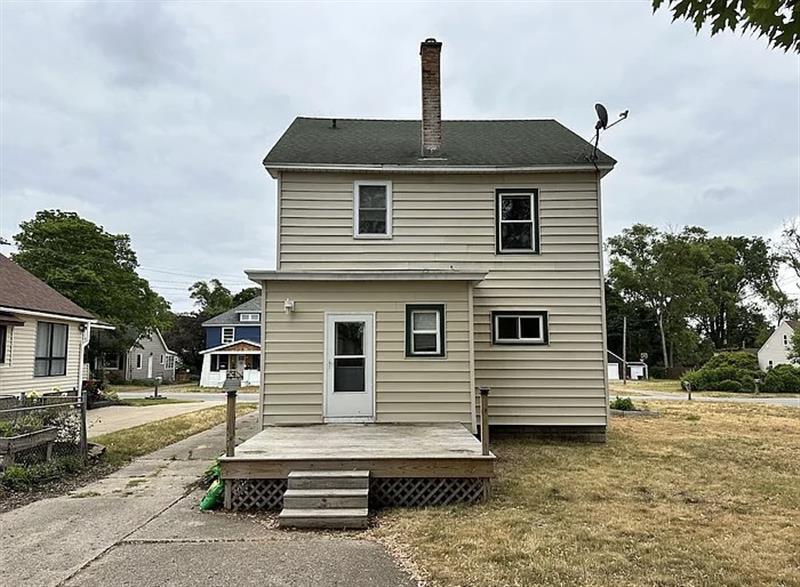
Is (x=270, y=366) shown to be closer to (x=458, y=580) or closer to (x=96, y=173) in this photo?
(x=458, y=580)

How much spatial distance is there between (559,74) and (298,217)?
7713mm

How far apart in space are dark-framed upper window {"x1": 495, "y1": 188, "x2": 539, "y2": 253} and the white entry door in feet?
10.6

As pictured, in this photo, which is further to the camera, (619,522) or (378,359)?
(378,359)

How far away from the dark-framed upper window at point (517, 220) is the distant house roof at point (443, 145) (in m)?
0.58

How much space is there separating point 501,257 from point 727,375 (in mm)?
26863

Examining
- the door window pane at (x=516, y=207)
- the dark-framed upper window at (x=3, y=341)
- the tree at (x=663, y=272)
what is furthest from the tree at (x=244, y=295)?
the door window pane at (x=516, y=207)

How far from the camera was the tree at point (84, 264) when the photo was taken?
3027 cm

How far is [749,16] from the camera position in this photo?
2.69 meters

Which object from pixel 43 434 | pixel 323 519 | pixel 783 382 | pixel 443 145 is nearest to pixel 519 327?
pixel 443 145

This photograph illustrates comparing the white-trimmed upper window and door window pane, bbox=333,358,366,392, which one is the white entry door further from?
the white-trimmed upper window

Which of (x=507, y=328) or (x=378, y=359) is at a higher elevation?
(x=507, y=328)

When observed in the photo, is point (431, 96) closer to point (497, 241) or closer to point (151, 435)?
point (497, 241)

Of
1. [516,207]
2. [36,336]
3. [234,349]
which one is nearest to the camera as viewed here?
[516,207]

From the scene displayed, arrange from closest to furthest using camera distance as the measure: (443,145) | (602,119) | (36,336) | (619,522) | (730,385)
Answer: (619,522), (602,119), (443,145), (36,336), (730,385)
